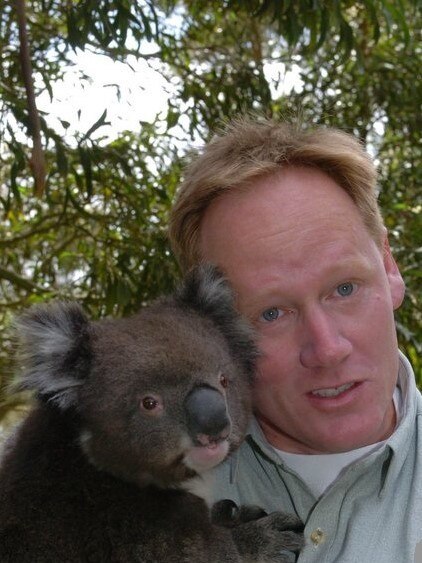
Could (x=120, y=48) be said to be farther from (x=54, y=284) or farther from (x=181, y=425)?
(x=181, y=425)

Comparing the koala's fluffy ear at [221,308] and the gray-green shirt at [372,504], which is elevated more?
the koala's fluffy ear at [221,308]

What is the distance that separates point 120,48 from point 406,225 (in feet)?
6.62

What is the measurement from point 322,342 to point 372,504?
34 cm

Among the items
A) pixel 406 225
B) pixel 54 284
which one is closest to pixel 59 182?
pixel 54 284

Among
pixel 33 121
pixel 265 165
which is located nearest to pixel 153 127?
A: pixel 33 121

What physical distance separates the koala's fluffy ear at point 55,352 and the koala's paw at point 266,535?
45 centimetres

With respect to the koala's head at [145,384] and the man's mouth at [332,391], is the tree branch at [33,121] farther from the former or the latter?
the man's mouth at [332,391]

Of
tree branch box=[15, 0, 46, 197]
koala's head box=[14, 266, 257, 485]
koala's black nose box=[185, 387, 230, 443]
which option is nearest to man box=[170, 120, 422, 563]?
koala's head box=[14, 266, 257, 485]

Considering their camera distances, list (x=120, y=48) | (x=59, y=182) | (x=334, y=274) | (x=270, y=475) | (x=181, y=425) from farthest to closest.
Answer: (x=59, y=182)
(x=120, y=48)
(x=270, y=475)
(x=334, y=274)
(x=181, y=425)

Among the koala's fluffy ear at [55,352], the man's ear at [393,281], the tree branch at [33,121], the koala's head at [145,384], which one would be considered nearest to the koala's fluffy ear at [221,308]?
the koala's head at [145,384]

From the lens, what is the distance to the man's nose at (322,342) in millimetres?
1611

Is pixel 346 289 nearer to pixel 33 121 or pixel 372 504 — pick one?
pixel 372 504

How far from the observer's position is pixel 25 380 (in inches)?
60.2

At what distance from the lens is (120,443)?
141cm
